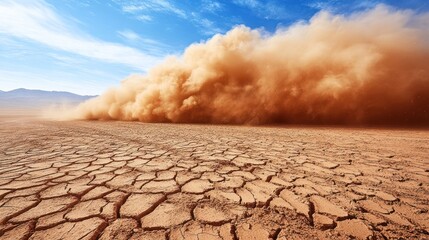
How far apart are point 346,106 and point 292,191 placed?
24.3 feet

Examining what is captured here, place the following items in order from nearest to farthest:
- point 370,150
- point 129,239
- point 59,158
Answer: point 129,239, point 59,158, point 370,150

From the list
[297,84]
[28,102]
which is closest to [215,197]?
[297,84]

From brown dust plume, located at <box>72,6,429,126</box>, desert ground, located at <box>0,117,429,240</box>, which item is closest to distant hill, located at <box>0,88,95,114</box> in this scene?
brown dust plume, located at <box>72,6,429,126</box>

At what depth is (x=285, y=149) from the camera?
3.69 meters

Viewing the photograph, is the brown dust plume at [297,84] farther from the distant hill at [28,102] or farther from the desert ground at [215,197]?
the distant hill at [28,102]

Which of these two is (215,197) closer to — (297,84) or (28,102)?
(297,84)

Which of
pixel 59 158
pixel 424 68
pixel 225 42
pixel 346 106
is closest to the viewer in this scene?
pixel 59 158

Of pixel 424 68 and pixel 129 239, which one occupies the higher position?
pixel 424 68

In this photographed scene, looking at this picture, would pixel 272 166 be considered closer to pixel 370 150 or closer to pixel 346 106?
pixel 370 150

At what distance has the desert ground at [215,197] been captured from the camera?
1347 millimetres

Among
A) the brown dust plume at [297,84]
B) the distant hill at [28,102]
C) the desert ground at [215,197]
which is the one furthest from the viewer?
the distant hill at [28,102]

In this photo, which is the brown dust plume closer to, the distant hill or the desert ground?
the desert ground

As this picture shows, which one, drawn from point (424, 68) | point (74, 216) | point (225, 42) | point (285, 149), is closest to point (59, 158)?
point (74, 216)

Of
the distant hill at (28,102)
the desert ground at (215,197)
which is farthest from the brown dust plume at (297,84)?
the distant hill at (28,102)
